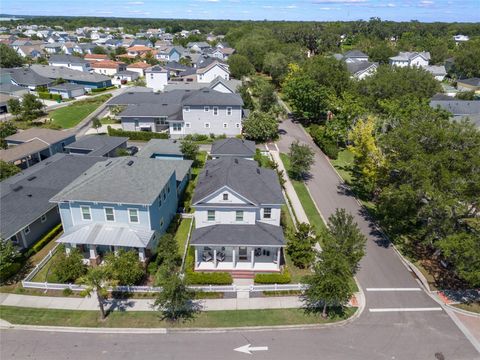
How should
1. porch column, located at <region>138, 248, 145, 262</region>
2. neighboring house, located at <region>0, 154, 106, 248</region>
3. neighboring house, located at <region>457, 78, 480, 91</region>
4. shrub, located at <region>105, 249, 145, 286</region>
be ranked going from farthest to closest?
neighboring house, located at <region>457, 78, 480, 91</region> < neighboring house, located at <region>0, 154, 106, 248</region> < porch column, located at <region>138, 248, 145, 262</region> < shrub, located at <region>105, 249, 145, 286</region>

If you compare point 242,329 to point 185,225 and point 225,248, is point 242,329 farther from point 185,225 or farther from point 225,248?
point 185,225

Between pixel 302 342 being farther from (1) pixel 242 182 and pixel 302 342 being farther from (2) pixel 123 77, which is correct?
(2) pixel 123 77

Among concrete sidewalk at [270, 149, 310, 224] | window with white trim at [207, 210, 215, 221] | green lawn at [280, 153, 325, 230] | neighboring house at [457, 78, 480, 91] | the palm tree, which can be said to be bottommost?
green lawn at [280, 153, 325, 230]

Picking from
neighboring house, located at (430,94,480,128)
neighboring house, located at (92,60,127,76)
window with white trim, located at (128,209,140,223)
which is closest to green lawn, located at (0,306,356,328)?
window with white trim, located at (128,209,140,223)

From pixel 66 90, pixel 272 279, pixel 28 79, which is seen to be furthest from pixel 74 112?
pixel 272 279

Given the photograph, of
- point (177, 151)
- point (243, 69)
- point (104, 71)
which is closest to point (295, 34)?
point (243, 69)

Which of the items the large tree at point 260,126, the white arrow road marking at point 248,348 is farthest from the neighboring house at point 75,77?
the white arrow road marking at point 248,348

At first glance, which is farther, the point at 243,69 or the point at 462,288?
the point at 243,69

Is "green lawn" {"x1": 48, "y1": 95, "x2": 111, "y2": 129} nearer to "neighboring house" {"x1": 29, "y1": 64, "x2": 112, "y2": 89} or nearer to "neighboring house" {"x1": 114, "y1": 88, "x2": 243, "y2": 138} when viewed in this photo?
"neighboring house" {"x1": 29, "y1": 64, "x2": 112, "y2": 89}
